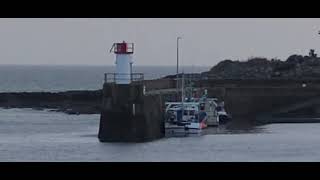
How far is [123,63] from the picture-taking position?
17.7m

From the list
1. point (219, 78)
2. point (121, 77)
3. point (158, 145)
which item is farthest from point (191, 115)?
point (219, 78)

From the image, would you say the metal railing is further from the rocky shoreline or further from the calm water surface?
the rocky shoreline

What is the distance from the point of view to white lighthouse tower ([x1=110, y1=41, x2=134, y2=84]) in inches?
683

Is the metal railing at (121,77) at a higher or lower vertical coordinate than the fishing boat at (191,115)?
higher

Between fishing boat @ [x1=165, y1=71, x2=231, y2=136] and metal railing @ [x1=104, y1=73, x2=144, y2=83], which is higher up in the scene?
metal railing @ [x1=104, y1=73, x2=144, y2=83]

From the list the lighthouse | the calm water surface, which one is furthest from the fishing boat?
the lighthouse

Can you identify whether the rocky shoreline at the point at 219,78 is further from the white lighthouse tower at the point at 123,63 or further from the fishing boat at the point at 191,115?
the white lighthouse tower at the point at 123,63

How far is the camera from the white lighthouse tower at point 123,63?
17359 mm

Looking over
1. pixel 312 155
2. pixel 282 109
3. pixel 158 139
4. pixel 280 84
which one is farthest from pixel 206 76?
pixel 312 155

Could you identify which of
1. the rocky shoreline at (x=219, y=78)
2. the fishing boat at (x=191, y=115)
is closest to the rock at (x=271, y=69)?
the rocky shoreline at (x=219, y=78)
